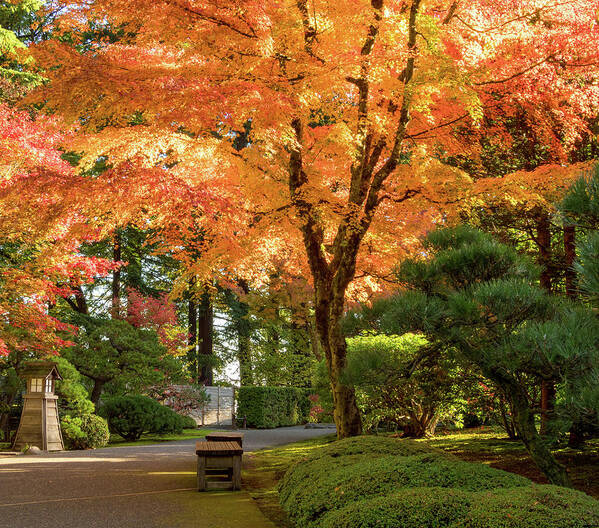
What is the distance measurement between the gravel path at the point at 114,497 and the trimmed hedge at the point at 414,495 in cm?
67

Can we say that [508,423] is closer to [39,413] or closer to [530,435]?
[530,435]

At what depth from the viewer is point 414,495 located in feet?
11.0

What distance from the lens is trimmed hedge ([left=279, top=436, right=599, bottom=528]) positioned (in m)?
2.83

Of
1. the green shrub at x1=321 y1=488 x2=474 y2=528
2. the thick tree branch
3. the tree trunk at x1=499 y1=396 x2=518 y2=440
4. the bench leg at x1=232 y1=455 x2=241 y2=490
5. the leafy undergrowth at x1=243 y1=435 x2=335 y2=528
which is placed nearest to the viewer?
the green shrub at x1=321 y1=488 x2=474 y2=528

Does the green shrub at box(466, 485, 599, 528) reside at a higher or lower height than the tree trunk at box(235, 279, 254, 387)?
lower

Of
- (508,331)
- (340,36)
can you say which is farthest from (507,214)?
(508,331)

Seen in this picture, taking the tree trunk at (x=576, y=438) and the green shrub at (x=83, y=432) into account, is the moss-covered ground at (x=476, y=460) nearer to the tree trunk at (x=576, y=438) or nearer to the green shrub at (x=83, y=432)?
the tree trunk at (x=576, y=438)

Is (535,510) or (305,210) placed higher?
(305,210)

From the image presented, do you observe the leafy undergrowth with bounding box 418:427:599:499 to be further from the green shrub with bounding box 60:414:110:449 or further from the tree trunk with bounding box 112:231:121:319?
the tree trunk with bounding box 112:231:121:319

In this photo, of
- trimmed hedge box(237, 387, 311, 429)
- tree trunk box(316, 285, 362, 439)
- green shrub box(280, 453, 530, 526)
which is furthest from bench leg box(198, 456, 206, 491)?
trimmed hedge box(237, 387, 311, 429)

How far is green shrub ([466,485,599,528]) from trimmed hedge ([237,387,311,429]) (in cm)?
1688

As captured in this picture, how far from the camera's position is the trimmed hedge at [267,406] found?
19.5 m

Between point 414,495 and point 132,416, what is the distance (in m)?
11.7

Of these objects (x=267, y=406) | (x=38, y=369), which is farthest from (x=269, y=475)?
(x=267, y=406)
